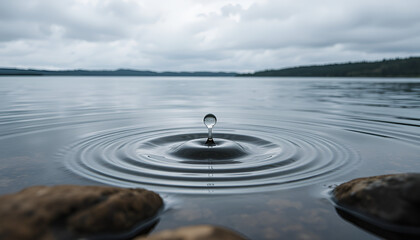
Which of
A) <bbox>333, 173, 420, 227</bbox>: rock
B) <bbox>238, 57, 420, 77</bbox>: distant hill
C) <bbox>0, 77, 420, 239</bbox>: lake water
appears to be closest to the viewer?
<bbox>333, 173, 420, 227</bbox>: rock

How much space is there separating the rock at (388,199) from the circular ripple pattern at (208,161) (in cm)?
129

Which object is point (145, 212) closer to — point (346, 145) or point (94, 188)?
point (94, 188)

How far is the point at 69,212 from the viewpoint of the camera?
12.4 ft

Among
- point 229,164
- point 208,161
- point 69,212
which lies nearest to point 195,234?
point 69,212

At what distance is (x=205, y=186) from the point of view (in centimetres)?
602

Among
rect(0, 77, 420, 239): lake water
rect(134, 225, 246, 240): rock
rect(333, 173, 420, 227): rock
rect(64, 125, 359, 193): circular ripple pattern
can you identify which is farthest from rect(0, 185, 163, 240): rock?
rect(333, 173, 420, 227): rock

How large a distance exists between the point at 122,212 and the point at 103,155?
450cm

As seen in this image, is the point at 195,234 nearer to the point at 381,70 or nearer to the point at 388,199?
the point at 388,199

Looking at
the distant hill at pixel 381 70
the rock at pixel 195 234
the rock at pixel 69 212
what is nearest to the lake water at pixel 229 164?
the rock at pixel 69 212

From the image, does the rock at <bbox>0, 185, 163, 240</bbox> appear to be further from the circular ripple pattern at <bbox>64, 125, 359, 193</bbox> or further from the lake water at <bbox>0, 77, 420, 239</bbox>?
the circular ripple pattern at <bbox>64, 125, 359, 193</bbox>

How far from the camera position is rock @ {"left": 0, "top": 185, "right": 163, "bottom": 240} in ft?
11.2

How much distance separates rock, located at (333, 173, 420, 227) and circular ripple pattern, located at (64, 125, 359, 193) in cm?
129

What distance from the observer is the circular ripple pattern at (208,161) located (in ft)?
20.5

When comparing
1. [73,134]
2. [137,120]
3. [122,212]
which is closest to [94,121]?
[137,120]
